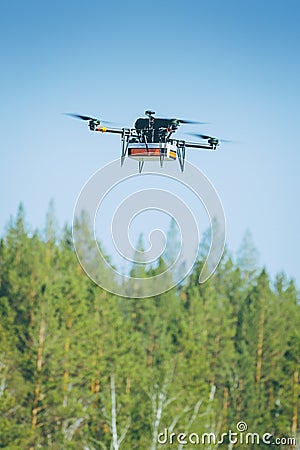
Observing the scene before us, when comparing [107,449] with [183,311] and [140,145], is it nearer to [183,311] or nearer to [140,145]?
[183,311]

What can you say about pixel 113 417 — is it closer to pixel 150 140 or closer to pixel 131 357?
pixel 131 357

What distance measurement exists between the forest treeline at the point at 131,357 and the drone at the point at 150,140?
2043cm

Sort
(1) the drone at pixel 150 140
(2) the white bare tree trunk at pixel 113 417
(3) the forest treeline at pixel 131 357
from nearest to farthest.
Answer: (1) the drone at pixel 150 140 < (2) the white bare tree trunk at pixel 113 417 < (3) the forest treeline at pixel 131 357

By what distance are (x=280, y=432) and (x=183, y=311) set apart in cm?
659

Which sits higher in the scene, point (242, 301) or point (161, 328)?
point (242, 301)

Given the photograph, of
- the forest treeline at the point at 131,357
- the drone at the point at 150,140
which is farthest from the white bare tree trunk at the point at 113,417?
the drone at the point at 150,140

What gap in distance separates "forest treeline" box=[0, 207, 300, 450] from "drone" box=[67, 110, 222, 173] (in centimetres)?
2043

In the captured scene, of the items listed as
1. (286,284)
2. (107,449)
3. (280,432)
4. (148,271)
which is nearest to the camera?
(107,449)

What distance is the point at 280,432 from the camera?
51406 mm

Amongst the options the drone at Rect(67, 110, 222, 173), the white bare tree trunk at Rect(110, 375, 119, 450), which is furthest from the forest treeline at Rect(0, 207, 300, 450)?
the drone at Rect(67, 110, 222, 173)

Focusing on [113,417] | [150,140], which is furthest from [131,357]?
[150,140]

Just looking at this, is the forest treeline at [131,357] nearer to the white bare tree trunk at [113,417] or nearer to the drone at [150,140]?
the white bare tree trunk at [113,417]

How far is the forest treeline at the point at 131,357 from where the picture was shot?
150 feet

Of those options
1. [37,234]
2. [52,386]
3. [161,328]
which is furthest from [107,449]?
[37,234]
